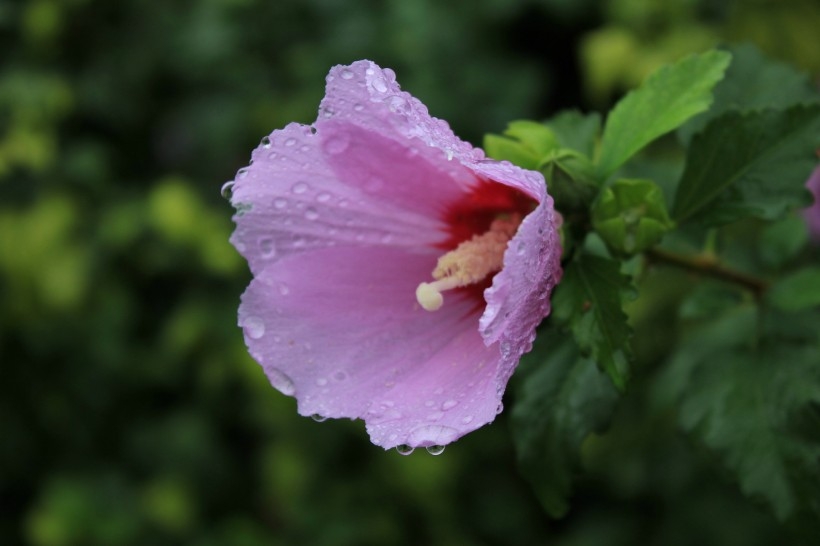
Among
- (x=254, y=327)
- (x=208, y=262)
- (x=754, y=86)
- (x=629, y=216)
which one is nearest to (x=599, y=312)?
(x=629, y=216)

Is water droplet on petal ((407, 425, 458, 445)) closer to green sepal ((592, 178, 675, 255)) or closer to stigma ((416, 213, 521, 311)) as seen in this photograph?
stigma ((416, 213, 521, 311))

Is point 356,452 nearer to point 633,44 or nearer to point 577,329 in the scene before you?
point 633,44

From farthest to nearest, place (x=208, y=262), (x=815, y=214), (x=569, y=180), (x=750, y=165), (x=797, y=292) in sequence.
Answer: (x=208, y=262) < (x=815, y=214) < (x=797, y=292) < (x=750, y=165) < (x=569, y=180)

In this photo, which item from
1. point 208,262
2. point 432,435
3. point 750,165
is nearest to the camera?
point 432,435

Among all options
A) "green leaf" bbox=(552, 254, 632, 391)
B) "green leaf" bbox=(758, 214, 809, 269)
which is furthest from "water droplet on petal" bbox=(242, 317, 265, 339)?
"green leaf" bbox=(758, 214, 809, 269)

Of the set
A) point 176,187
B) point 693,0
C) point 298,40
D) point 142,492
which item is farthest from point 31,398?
point 693,0

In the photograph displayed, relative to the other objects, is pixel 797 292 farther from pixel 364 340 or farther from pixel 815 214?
pixel 815 214
